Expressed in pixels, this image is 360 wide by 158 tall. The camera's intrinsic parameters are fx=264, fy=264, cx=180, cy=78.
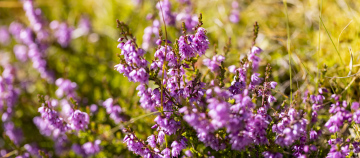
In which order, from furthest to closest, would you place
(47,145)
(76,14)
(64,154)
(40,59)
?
(76,14) < (40,59) < (47,145) < (64,154)

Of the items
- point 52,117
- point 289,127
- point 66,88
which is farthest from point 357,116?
point 66,88

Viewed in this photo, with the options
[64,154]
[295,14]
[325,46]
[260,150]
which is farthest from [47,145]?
[295,14]

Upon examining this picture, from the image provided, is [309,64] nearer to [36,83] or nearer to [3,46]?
[36,83]

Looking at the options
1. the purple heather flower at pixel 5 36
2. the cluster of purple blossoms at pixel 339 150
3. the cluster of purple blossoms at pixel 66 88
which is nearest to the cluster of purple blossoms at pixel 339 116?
the cluster of purple blossoms at pixel 339 150

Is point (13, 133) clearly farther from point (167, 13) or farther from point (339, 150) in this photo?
point (339, 150)

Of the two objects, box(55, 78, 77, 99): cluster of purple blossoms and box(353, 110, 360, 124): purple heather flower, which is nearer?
box(353, 110, 360, 124): purple heather flower

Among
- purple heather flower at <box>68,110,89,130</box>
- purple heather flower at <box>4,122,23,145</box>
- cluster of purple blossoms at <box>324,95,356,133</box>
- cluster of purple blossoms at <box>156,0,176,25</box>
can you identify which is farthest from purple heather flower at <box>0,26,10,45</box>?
cluster of purple blossoms at <box>324,95,356,133</box>

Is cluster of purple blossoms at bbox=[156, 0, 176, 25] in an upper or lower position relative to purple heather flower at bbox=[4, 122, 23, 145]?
upper

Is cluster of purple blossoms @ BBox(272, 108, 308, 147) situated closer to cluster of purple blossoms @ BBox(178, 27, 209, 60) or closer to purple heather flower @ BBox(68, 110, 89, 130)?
cluster of purple blossoms @ BBox(178, 27, 209, 60)
